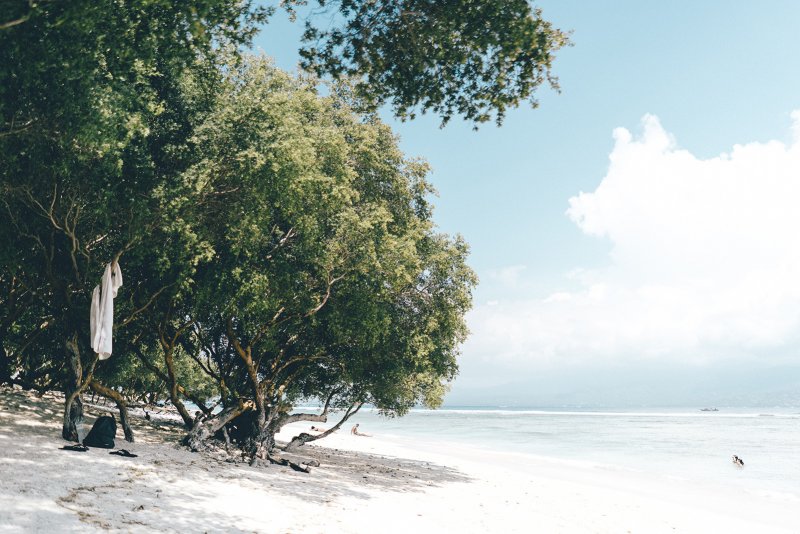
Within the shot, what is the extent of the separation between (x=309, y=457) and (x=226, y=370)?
488cm

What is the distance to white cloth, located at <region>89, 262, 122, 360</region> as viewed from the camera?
1246 cm

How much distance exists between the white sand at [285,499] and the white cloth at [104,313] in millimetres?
2325

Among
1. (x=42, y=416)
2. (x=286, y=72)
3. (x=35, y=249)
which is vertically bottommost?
(x=42, y=416)

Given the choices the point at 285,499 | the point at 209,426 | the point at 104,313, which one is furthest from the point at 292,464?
the point at 104,313

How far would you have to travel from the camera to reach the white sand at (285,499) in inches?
314

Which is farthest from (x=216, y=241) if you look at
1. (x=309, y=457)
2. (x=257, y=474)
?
(x=309, y=457)

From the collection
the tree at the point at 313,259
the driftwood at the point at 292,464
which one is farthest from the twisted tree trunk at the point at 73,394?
the driftwood at the point at 292,464

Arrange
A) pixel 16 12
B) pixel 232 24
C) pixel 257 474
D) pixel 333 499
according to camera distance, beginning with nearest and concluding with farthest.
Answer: pixel 16 12 < pixel 232 24 < pixel 333 499 < pixel 257 474

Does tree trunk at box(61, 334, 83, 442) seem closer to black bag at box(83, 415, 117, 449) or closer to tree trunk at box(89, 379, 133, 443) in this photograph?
black bag at box(83, 415, 117, 449)

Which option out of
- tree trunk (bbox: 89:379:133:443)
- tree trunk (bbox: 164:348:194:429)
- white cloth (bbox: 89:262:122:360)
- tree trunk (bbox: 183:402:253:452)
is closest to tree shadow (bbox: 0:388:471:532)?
tree trunk (bbox: 89:379:133:443)

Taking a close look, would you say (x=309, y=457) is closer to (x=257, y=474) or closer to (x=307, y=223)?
(x=257, y=474)

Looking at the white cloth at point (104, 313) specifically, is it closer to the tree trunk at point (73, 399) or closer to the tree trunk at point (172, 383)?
the tree trunk at point (73, 399)

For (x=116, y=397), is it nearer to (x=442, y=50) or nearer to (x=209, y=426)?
(x=209, y=426)

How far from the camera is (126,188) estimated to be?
11.9 meters
